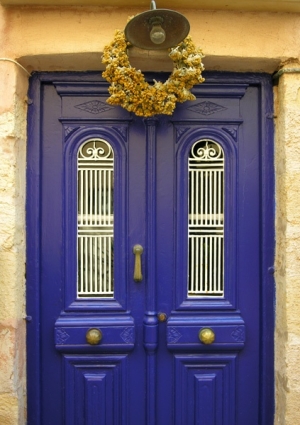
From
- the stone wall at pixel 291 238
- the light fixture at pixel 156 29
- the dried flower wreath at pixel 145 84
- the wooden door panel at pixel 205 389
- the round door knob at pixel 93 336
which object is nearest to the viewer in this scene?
the light fixture at pixel 156 29

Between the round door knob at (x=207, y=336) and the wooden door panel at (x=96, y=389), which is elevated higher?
the round door knob at (x=207, y=336)

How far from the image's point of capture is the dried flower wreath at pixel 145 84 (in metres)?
2.45

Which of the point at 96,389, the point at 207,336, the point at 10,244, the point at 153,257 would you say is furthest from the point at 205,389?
the point at 10,244

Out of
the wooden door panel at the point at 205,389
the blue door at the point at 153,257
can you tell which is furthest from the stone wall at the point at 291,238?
the wooden door panel at the point at 205,389

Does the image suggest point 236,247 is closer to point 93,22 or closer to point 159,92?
point 159,92

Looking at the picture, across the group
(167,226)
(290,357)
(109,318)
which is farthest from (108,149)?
(290,357)

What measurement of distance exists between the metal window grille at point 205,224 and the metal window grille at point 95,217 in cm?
53

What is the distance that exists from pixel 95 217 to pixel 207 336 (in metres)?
1.05

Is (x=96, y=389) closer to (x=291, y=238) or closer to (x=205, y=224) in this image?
(x=205, y=224)

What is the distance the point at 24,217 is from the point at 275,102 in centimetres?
177

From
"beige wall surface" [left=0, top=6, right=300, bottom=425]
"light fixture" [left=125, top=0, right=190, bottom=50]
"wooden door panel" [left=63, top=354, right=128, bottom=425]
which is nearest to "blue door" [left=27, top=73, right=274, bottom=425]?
"wooden door panel" [left=63, top=354, right=128, bottom=425]

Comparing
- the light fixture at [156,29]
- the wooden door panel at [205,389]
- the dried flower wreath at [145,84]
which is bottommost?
the wooden door panel at [205,389]

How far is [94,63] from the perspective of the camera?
8.80 feet

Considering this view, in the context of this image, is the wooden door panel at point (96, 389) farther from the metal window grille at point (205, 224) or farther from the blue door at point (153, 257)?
the metal window grille at point (205, 224)
